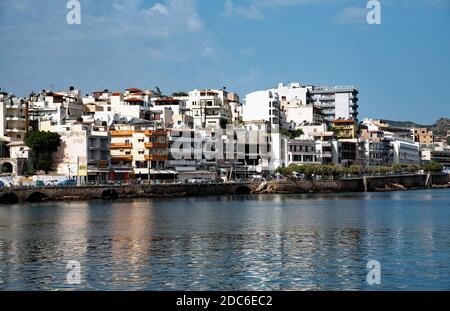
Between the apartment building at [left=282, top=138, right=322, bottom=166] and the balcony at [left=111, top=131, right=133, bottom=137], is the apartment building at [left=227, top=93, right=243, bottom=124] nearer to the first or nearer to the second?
the apartment building at [left=282, top=138, right=322, bottom=166]

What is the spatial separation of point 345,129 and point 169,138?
53.0m

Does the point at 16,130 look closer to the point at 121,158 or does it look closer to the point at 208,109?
the point at 121,158

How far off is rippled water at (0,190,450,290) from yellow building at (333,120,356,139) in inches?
3344

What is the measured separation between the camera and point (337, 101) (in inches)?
7131

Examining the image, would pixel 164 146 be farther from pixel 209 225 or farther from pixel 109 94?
pixel 209 225

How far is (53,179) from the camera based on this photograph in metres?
92.2

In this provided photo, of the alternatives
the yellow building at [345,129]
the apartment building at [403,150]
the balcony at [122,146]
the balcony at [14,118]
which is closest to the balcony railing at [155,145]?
the balcony at [122,146]

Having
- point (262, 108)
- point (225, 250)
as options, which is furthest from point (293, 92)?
point (225, 250)

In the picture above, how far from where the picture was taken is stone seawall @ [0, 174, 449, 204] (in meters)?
87.1

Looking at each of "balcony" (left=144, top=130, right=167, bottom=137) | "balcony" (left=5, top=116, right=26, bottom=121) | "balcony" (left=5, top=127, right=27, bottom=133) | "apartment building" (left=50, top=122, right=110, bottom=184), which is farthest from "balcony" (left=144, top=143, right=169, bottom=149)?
"balcony" (left=5, top=116, right=26, bottom=121)

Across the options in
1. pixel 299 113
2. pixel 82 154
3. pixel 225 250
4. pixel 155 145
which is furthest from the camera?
pixel 299 113

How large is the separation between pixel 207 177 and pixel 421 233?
6515 centimetres

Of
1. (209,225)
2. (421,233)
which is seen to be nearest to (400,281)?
(421,233)

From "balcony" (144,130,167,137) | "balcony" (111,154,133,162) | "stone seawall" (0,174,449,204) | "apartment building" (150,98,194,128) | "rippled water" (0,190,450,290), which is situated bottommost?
"rippled water" (0,190,450,290)
